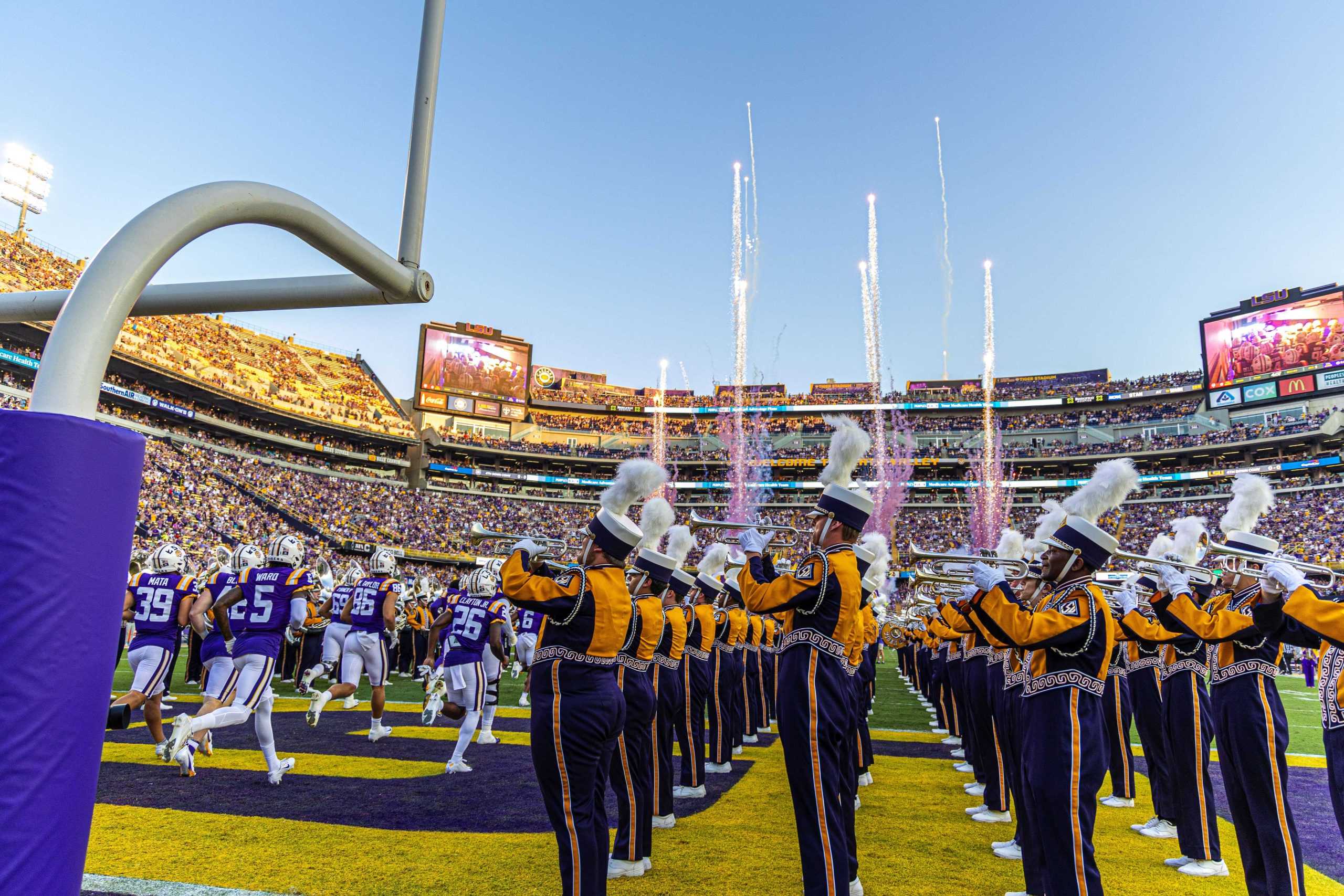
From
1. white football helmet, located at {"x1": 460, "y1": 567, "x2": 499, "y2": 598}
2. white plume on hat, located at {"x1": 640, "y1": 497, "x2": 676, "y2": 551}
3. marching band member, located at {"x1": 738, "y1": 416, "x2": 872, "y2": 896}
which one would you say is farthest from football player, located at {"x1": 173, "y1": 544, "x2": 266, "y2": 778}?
marching band member, located at {"x1": 738, "y1": 416, "x2": 872, "y2": 896}

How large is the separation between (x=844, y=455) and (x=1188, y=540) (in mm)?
3688

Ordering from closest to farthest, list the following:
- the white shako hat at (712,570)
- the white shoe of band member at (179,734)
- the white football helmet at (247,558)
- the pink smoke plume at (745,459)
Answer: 1. the white shoe of band member at (179,734)
2. the white football helmet at (247,558)
3. the white shako hat at (712,570)
4. the pink smoke plume at (745,459)

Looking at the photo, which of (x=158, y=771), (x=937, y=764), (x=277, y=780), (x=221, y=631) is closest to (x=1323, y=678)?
(x=937, y=764)

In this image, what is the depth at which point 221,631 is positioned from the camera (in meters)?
7.30

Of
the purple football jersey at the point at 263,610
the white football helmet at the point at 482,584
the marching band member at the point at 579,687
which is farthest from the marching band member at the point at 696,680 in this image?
the purple football jersey at the point at 263,610

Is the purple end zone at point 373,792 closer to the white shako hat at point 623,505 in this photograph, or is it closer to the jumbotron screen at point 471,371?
the white shako hat at point 623,505

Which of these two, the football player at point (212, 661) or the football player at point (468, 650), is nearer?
the football player at point (212, 661)

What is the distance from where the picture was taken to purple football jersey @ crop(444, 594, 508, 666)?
28.5 feet

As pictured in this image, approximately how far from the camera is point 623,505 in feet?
15.5

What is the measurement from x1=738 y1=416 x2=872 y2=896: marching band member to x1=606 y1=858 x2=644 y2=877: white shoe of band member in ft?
4.17

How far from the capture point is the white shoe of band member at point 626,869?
4.81 meters

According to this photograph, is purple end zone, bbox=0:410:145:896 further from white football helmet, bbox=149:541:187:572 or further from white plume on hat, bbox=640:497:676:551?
white football helmet, bbox=149:541:187:572

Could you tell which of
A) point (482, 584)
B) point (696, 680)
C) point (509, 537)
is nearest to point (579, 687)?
point (509, 537)

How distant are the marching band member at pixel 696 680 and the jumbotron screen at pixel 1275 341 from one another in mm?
47858
